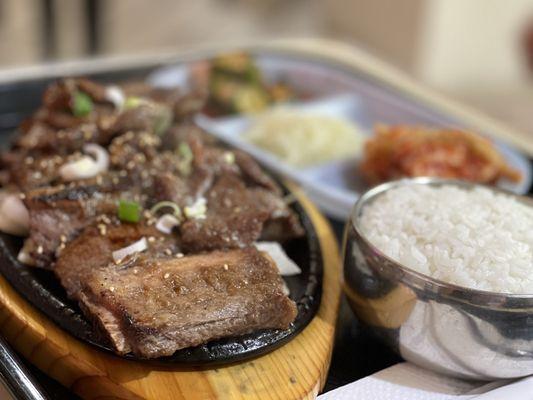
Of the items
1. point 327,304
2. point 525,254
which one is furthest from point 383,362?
point 525,254

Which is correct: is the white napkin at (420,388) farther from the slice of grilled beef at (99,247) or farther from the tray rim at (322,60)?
the tray rim at (322,60)

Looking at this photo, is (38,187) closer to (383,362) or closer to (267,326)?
(267,326)

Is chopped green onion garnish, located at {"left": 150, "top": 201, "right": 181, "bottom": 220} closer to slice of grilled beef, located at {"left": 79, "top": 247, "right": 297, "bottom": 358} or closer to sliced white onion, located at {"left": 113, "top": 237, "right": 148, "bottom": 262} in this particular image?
sliced white onion, located at {"left": 113, "top": 237, "right": 148, "bottom": 262}

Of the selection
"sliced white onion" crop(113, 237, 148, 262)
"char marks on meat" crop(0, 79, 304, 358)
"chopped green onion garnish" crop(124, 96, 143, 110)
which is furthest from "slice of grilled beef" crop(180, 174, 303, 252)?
"chopped green onion garnish" crop(124, 96, 143, 110)

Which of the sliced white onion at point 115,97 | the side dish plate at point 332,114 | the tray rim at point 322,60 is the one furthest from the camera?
the tray rim at point 322,60

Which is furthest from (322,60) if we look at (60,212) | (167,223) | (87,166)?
(60,212)

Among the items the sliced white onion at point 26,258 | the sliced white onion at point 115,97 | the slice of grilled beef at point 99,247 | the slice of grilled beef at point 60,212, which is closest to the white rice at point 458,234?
the slice of grilled beef at point 99,247

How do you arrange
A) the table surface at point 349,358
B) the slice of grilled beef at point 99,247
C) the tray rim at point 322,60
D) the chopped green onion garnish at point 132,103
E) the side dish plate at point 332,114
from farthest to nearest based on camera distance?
the tray rim at point 322,60 < the side dish plate at point 332,114 < the chopped green onion garnish at point 132,103 < the slice of grilled beef at point 99,247 < the table surface at point 349,358

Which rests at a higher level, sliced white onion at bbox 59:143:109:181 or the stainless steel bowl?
sliced white onion at bbox 59:143:109:181
